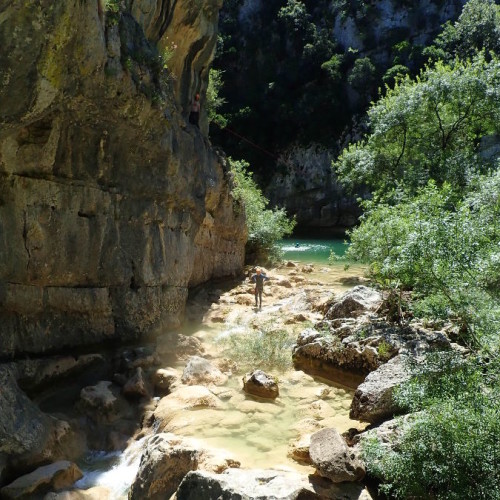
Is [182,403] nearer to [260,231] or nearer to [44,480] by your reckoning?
[44,480]

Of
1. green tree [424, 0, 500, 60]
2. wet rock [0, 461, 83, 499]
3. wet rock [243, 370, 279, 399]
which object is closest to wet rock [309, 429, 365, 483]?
wet rock [243, 370, 279, 399]

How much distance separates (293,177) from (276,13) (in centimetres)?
2258

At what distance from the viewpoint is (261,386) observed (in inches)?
352

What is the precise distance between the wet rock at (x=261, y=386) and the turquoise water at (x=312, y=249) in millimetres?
17108

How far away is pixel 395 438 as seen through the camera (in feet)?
18.8

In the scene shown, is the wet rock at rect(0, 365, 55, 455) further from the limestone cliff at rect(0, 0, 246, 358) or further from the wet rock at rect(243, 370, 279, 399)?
the wet rock at rect(243, 370, 279, 399)

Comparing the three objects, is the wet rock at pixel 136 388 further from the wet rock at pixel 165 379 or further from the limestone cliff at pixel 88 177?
the limestone cliff at pixel 88 177

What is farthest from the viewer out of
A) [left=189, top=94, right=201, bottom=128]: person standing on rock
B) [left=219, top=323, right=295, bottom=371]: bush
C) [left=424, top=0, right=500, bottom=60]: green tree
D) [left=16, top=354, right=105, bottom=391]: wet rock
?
[left=424, top=0, right=500, bottom=60]: green tree

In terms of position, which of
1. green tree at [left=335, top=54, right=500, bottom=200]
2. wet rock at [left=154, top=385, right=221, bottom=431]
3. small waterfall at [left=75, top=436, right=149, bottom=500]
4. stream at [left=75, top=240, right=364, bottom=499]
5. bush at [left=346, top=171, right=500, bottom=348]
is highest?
green tree at [left=335, top=54, right=500, bottom=200]

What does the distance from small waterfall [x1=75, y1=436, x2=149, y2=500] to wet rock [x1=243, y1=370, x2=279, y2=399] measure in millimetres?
2292

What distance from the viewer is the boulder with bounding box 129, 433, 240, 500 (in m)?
5.99

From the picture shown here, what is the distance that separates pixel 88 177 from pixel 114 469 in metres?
6.11

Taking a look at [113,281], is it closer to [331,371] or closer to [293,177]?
[331,371]

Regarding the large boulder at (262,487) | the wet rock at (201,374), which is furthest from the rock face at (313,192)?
the large boulder at (262,487)
